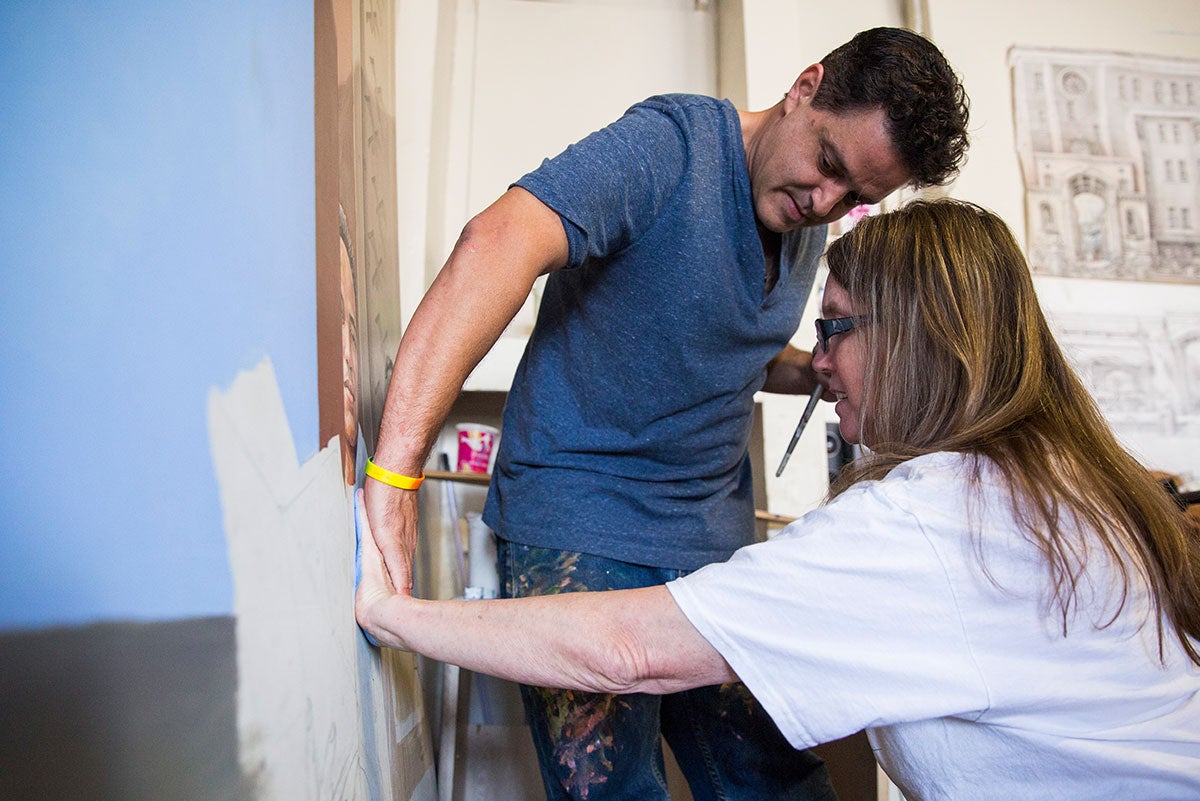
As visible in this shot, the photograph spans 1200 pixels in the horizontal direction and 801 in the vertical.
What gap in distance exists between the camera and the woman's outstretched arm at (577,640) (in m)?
0.75

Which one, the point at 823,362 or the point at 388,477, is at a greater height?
the point at 823,362

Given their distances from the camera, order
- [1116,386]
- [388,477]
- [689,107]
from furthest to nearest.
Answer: [1116,386], [689,107], [388,477]

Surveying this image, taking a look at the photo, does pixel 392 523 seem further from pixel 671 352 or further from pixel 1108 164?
pixel 1108 164

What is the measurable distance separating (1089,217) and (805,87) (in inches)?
64.3

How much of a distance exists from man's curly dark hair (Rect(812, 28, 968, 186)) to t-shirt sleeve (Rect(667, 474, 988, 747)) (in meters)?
0.50

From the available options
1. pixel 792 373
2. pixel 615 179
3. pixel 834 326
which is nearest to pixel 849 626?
pixel 834 326

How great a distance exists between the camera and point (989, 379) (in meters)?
0.86

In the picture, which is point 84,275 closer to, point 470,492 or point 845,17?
point 470,492

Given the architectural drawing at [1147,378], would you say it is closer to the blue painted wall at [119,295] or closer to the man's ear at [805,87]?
the man's ear at [805,87]

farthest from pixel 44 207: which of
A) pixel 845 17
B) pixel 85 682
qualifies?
pixel 845 17

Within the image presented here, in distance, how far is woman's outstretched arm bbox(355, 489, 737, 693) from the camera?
0.75 meters

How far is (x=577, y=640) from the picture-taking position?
76 cm

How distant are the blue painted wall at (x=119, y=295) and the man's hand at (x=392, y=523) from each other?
0.30m

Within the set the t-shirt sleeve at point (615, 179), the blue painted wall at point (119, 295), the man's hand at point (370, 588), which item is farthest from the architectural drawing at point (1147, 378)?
the blue painted wall at point (119, 295)
